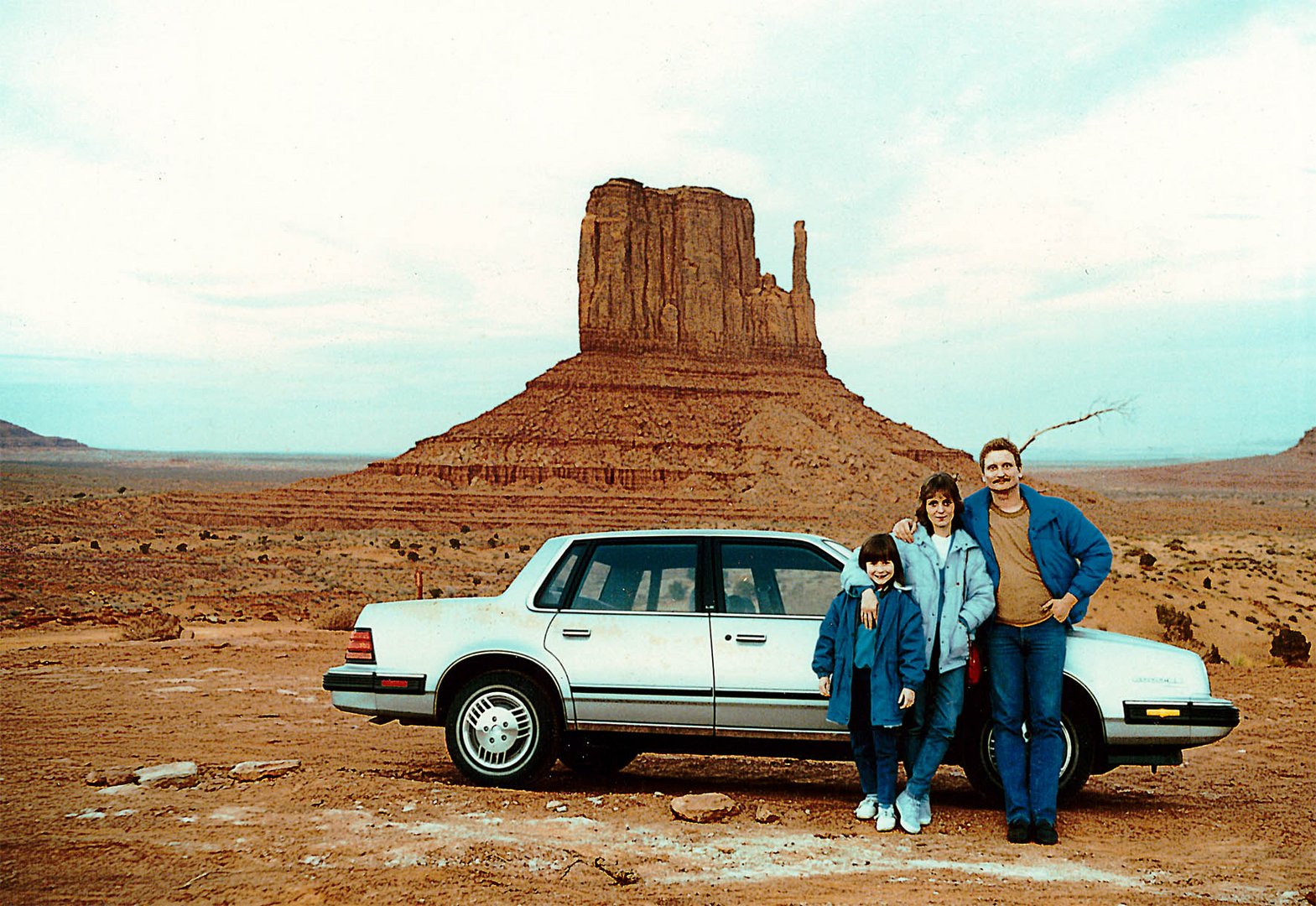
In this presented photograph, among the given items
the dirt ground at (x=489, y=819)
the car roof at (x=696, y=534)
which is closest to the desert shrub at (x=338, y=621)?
the dirt ground at (x=489, y=819)

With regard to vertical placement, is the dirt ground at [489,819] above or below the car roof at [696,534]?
below

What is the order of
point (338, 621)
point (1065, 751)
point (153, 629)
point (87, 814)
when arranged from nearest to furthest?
point (87, 814) < point (1065, 751) < point (153, 629) < point (338, 621)

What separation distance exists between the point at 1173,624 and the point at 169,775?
16.9 metres

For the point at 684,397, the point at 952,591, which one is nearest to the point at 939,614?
the point at 952,591

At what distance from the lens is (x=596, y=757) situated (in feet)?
25.5

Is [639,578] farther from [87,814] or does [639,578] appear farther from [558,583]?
[87,814]

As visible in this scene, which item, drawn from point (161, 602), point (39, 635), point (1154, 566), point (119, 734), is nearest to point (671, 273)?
point (1154, 566)

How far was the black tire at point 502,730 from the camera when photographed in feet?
22.9

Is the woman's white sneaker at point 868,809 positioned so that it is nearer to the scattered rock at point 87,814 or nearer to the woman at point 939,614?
the woman at point 939,614

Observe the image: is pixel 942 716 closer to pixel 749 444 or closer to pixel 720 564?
pixel 720 564

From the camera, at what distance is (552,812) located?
639 cm

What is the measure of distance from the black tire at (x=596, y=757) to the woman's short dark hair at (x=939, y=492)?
7.90 ft

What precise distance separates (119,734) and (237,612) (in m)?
15.0

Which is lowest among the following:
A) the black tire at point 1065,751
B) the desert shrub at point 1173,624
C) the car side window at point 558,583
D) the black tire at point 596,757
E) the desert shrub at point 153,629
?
the desert shrub at point 1173,624
